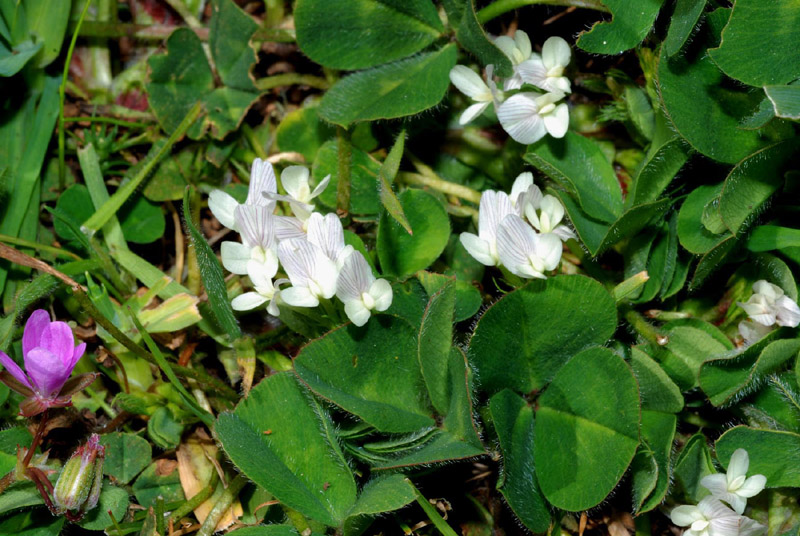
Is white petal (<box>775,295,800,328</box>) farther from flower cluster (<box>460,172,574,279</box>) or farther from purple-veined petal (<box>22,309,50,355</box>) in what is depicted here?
purple-veined petal (<box>22,309,50,355</box>)

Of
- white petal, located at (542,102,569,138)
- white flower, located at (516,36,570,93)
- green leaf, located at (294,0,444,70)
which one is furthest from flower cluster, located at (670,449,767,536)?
green leaf, located at (294,0,444,70)

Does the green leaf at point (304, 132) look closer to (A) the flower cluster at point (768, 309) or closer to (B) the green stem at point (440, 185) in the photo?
(B) the green stem at point (440, 185)

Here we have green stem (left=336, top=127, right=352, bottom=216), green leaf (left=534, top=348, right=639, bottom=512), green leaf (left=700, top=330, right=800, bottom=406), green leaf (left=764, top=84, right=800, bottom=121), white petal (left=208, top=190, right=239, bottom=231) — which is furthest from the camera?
green stem (left=336, top=127, right=352, bottom=216)

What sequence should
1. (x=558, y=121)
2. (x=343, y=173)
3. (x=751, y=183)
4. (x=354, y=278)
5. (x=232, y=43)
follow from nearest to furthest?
(x=354, y=278) → (x=751, y=183) → (x=558, y=121) → (x=343, y=173) → (x=232, y=43)

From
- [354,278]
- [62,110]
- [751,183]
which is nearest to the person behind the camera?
[354,278]

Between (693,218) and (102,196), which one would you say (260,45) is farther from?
(693,218)

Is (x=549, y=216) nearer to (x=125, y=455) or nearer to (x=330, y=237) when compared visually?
(x=330, y=237)

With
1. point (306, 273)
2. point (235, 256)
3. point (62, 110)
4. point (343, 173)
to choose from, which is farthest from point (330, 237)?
point (62, 110)
